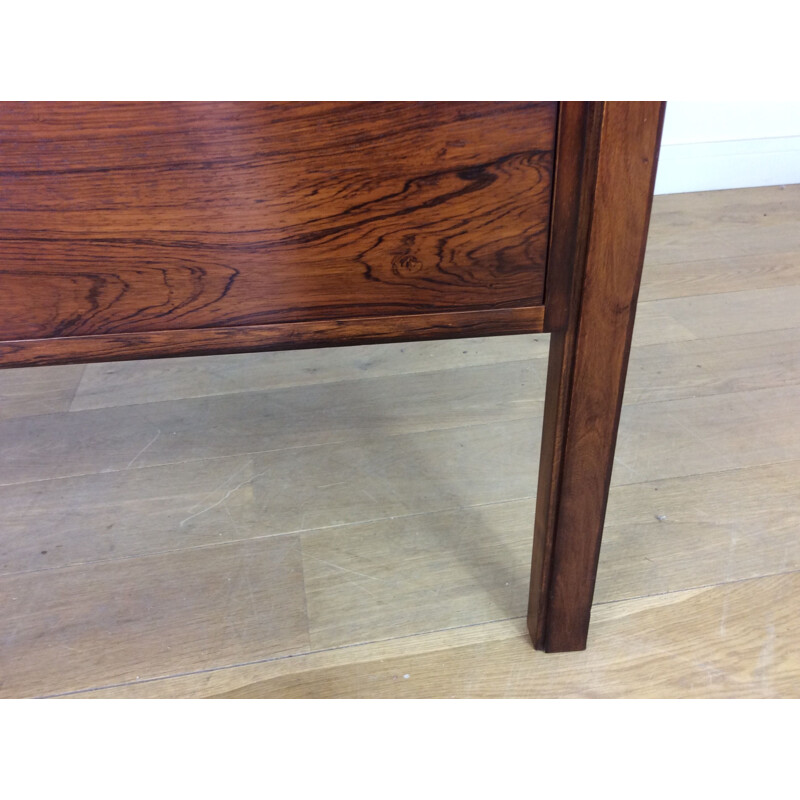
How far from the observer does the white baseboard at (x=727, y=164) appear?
177cm

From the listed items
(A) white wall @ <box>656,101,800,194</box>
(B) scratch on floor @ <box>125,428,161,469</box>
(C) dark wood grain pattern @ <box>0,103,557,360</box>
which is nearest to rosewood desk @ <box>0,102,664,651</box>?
Answer: (C) dark wood grain pattern @ <box>0,103,557,360</box>

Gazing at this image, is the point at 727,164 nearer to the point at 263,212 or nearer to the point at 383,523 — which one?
the point at 383,523

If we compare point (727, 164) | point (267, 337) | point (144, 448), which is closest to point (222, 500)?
point (144, 448)

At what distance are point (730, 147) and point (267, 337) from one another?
164 cm

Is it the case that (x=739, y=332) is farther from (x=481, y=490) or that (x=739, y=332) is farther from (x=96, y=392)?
(x=96, y=392)

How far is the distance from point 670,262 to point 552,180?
3.49 ft

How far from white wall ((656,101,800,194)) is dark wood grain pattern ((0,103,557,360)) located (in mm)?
1430

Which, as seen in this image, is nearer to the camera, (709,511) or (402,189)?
(402,189)

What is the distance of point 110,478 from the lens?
0.95 meters

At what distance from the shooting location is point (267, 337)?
1.71 feet
